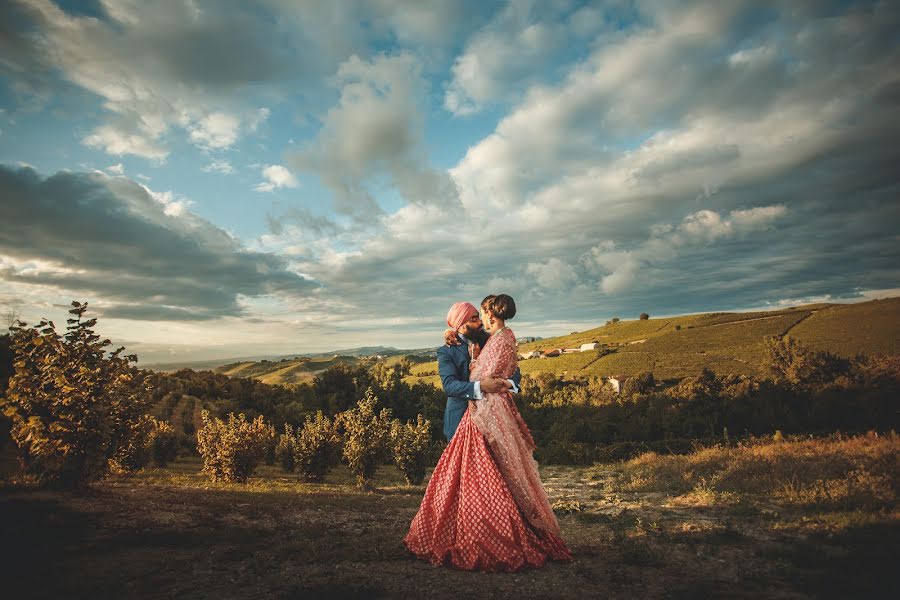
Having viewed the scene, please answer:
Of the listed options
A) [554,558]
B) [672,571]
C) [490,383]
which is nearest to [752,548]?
[672,571]

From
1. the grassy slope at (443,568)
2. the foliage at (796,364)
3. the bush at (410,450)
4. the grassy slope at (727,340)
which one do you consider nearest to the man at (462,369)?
the grassy slope at (443,568)

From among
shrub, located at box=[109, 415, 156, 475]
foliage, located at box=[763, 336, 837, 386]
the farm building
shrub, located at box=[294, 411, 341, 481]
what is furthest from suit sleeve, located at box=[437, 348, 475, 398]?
the farm building

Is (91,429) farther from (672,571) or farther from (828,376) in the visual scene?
(828,376)

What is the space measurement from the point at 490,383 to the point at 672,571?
3072 mm

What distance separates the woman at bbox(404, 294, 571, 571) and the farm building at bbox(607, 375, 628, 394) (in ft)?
130

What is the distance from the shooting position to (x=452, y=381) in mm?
5012

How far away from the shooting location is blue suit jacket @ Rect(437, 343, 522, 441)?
4938 millimetres

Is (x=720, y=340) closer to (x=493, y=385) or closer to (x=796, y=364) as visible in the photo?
(x=796, y=364)

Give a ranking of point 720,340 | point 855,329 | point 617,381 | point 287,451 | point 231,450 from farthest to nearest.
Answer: point 720,340 → point 617,381 → point 855,329 → point 287,451 → point 231,450

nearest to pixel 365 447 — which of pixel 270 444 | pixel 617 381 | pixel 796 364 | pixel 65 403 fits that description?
pixel 270 444

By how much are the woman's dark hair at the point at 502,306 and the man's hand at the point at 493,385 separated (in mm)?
814

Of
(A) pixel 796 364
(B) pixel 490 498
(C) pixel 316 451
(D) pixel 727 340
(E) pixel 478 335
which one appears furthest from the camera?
(D) pixel 727 340

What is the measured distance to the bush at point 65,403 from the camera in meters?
8.09

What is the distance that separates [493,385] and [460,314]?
1.01 m
